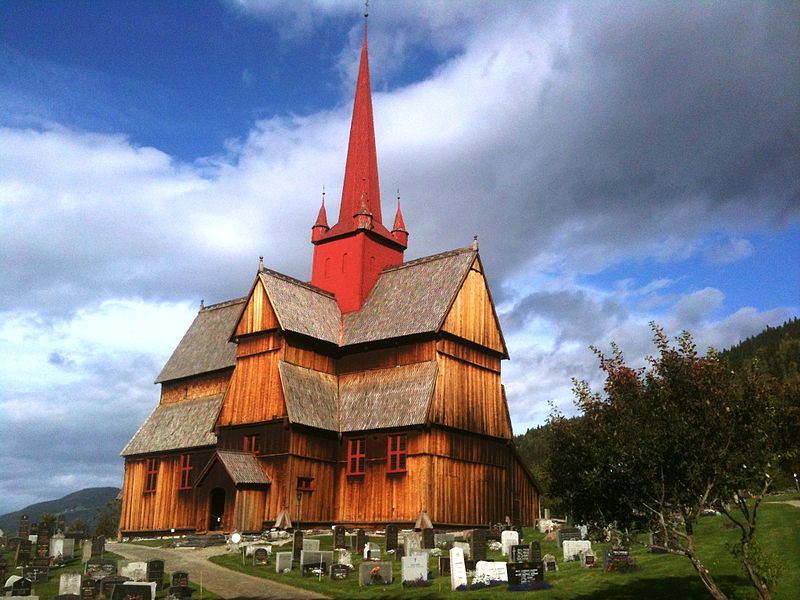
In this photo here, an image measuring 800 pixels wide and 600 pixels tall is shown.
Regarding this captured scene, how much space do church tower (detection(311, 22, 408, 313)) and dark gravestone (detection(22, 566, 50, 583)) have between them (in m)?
23.0

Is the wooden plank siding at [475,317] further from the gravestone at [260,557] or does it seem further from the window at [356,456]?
the gravestone at [260,557]

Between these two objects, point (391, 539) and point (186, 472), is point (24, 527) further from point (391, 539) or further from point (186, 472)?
point (391, 539)

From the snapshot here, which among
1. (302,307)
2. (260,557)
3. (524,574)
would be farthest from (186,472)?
(524,574)

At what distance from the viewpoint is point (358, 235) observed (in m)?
50.2

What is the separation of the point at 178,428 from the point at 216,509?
25.7 feet

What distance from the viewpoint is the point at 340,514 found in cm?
4216

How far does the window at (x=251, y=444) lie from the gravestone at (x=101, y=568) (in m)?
11.9

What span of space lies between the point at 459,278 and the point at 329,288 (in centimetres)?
1022

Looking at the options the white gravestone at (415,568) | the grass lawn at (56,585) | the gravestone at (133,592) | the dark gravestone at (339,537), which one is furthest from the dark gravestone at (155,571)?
the white gravestone at (415,568)

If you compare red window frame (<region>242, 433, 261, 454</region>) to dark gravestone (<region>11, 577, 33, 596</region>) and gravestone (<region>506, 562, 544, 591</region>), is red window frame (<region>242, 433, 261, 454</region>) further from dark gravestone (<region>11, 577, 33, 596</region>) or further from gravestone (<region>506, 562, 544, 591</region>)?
gravestone (<region>506, 562, 544, 591</region>)

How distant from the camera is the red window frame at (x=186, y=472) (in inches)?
1885

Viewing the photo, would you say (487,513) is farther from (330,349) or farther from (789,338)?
(789,338)

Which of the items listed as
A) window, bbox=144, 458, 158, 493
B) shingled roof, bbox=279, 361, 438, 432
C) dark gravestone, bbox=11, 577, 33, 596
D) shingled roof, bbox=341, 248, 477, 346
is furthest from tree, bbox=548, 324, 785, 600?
window, bbox=144, 458, 158, 493

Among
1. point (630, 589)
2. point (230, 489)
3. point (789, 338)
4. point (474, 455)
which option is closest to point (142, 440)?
point (230, 489)
